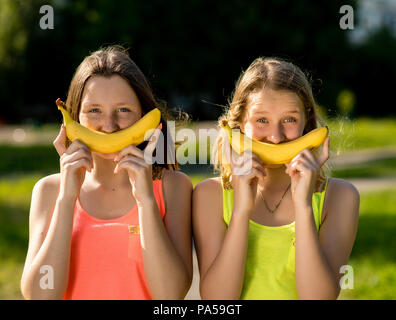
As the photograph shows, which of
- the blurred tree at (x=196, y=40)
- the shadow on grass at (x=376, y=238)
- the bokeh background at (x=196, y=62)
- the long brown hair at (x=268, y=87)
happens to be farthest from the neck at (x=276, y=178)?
the blurred tree at (x=196, y=40)

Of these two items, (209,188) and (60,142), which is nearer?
(60,142)

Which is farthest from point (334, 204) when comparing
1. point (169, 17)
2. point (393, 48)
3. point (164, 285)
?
point (393, 48)

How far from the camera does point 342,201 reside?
282cm

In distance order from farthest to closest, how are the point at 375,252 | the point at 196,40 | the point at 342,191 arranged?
the point at 196,40, the point at 375,252, the point at 342,191

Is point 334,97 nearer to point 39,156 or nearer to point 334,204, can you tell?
point 39,156

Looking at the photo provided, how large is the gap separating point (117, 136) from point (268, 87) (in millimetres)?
879

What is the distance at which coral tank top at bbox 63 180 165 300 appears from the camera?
8.83 feet

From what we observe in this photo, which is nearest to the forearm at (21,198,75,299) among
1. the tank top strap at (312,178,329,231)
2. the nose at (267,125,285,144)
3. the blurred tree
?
the nose at (267,125,285,144)

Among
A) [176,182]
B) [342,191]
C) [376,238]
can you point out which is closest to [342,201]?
[342,191]

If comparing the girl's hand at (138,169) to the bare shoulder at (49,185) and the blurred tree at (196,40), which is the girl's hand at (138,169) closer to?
the bare shoulder at (49,185)

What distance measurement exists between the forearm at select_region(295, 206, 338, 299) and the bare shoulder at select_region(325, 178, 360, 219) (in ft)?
1.02

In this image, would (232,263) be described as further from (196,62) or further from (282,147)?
(196,62)

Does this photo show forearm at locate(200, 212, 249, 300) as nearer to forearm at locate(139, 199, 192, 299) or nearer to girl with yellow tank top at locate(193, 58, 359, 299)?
girl with yellow tank top at locate(193, 58, 359, 299)

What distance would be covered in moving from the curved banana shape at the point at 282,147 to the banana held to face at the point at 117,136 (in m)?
0.45
